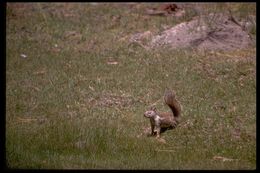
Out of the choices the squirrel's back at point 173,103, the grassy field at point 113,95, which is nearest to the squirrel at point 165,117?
the squirrel's back at point 173,103

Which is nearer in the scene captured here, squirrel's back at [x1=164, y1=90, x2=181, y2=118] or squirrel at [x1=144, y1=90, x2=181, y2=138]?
squirrel at [x1=144, y1=90, x2=181, y2=138]

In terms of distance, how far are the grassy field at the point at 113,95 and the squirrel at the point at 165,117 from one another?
0.52 ft

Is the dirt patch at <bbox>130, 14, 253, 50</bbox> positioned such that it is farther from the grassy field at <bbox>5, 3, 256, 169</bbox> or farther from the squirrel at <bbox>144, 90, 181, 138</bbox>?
the squirrel at <bbox>144, 90, 181, 138</bbox>

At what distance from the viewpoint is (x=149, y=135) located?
35.7ft

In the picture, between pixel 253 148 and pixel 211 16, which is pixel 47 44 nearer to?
pixel 211 16

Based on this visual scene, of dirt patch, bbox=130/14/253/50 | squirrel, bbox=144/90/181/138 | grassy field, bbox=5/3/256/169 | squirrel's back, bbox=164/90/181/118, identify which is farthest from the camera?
dirt patch, bbox=130/14/253/50

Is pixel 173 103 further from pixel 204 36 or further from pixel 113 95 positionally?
pixel 204 36

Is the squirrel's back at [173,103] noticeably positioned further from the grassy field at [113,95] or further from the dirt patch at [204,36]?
the dirt patch at [204,36]

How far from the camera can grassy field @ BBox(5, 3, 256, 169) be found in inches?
377

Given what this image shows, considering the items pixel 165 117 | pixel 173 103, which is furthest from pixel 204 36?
pixel 165 117

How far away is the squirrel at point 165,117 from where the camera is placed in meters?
10.9

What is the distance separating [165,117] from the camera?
1110 centimetres

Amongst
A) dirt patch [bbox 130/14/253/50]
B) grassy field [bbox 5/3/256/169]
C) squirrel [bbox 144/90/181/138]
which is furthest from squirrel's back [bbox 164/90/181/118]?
dirt patch [bbox 130/14/253/50]

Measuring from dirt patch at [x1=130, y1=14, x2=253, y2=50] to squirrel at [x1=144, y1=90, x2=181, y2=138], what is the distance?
246 inches
